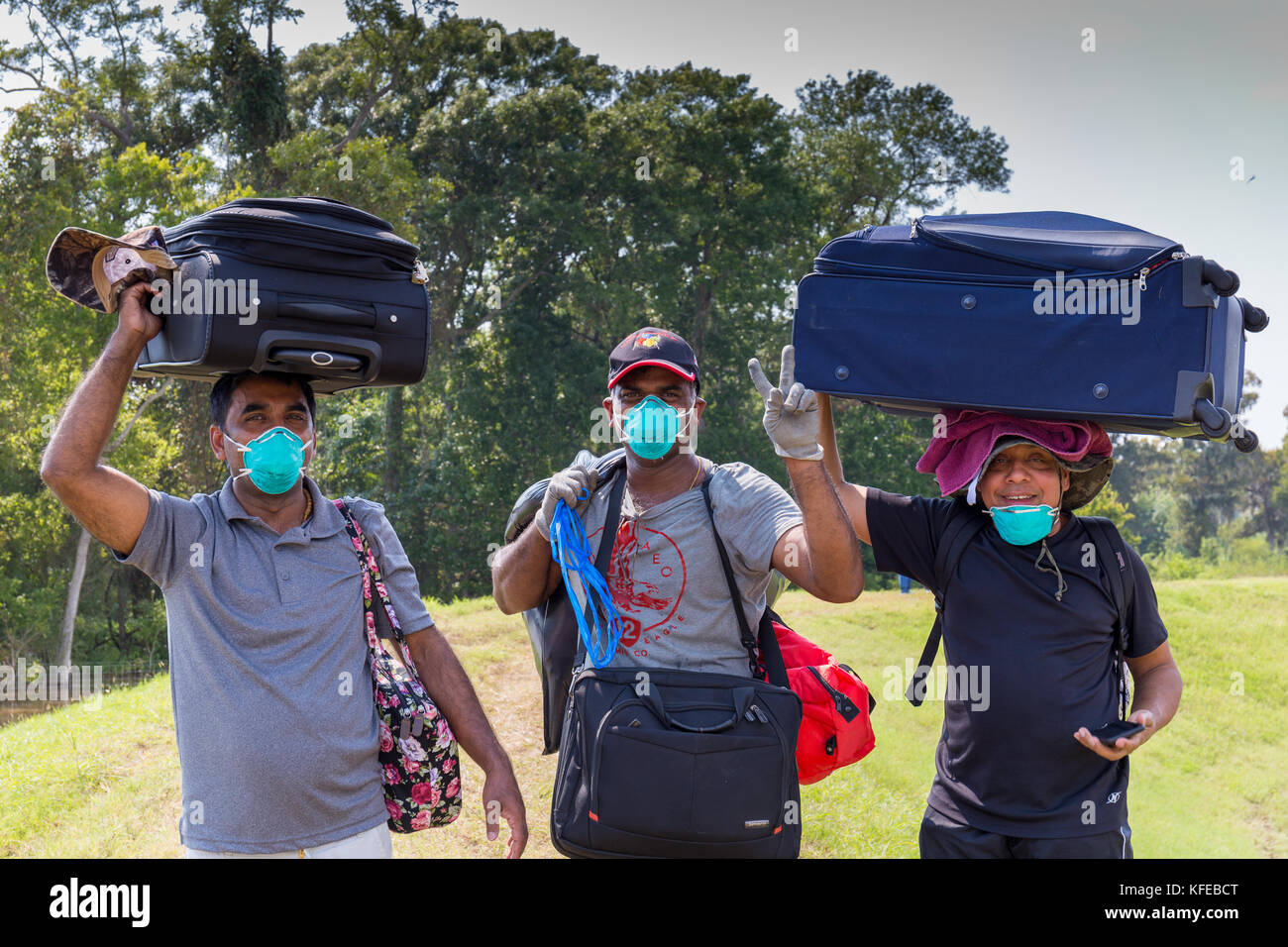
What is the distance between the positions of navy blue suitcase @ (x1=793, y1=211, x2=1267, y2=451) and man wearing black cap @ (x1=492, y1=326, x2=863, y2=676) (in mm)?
300

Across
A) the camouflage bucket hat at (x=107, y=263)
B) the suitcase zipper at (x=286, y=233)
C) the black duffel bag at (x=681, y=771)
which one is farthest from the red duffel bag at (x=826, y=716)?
the camouflage bucket hat at (x=107, y=263)

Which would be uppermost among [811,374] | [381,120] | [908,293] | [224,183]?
[381,120]

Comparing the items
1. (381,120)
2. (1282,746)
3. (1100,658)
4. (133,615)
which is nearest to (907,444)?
(381,120)

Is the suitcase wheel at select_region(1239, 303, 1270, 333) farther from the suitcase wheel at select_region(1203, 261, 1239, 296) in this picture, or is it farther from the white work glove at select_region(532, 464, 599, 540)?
the white work glove at select_region(532, 464, 599, 540)

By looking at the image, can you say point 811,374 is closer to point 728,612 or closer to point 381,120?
point 728,612

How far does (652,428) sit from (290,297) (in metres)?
1.05

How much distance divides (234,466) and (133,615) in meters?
33.4

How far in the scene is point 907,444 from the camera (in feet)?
103

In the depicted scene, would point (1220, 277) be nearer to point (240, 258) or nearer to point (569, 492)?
point (569, 492)

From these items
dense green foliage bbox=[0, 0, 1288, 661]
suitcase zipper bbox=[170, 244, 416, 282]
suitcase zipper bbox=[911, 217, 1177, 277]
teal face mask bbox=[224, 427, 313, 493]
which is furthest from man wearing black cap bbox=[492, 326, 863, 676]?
dense green foliage bbox=[0, 0, 1288, 661]

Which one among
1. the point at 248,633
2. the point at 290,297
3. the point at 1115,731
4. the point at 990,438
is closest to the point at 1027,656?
the point at 1115,731

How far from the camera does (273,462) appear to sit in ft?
9.49

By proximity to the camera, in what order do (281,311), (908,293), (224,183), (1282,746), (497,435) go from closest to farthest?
(281,311) < (908,293) < (1282,746) < (224,183) < (497,435)

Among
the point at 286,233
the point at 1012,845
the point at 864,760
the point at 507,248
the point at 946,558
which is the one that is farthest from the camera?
the point at 507,248
